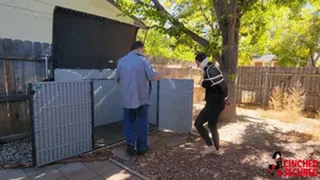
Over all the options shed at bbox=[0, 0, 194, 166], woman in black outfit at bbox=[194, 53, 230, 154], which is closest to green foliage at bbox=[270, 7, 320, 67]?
shed at bbox=[0, 0, 194, 166]

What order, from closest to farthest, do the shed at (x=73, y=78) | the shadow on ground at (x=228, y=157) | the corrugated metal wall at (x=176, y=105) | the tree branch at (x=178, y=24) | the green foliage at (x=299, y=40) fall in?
1. the shadow on ground at (x=228, y=157)
2. the shed at (x=73, y=78)
3. the corrugated metal wall at (x=176, y=105)
4. the tree branch at (x=178, y=24)
5. the green foliage at (x=299, y=40)

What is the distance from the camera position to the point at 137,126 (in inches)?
124

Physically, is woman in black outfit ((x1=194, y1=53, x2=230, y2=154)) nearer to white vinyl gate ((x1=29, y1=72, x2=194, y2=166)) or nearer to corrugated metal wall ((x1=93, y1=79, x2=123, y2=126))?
white vinyl gate ((x1=29, y1=72, x2=194, y2=166))

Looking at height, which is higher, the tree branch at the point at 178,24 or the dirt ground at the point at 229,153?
the tree branch at the point at 178,24

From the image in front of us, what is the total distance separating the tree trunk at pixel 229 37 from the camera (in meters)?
4.55

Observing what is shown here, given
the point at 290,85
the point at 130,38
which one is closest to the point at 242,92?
the point at 290,85

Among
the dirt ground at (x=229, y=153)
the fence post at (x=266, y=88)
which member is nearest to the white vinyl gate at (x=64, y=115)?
the dirt ground at (x=229, y=153)

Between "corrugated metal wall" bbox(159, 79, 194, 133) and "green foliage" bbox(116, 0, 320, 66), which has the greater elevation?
"green foliage" bbox(116, 0, 320, 66)

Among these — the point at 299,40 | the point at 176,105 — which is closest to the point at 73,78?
the point at 176,105

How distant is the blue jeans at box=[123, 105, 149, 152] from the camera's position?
3115mm

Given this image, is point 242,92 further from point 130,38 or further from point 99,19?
point 99,19

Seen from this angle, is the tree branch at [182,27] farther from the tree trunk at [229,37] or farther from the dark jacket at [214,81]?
the dark jacket at [214,81]

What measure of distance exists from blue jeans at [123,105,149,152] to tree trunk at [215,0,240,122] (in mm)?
2500

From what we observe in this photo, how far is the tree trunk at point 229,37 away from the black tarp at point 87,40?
2207 mm
